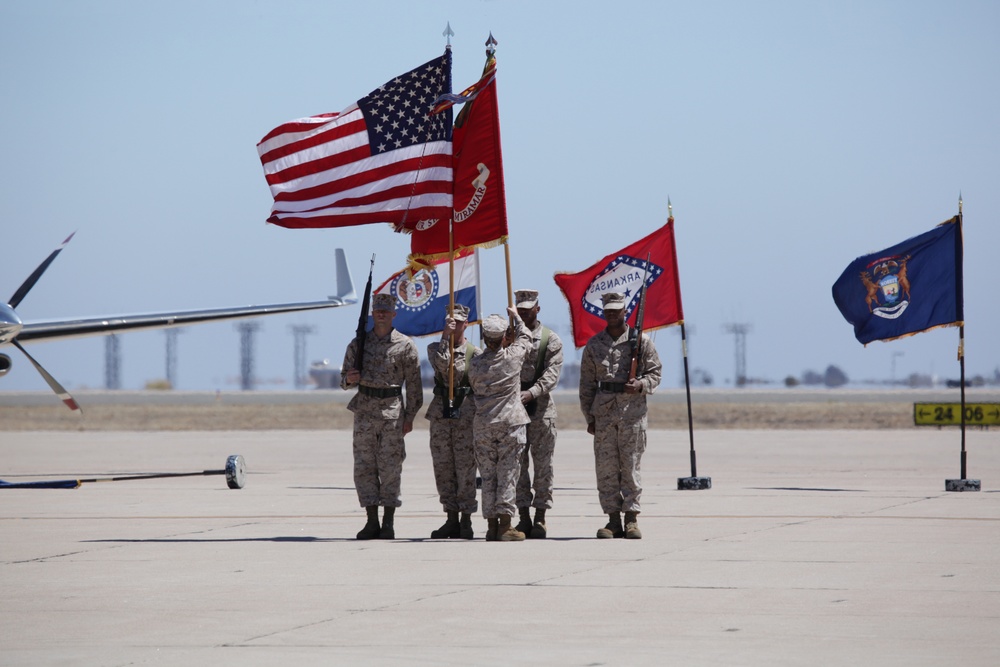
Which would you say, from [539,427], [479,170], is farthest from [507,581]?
[479,170]

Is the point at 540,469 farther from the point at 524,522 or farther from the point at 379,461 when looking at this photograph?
the point at 379,461

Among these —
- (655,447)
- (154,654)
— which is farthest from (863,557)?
(655,447)

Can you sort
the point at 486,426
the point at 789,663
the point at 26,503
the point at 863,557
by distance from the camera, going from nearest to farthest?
the point at 789,663 < the point at 863,557 < the point at 486,426 < the point at 26,503

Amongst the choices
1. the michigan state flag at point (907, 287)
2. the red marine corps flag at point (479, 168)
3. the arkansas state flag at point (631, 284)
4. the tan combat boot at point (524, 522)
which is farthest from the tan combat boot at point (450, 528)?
the michigan state flag at point (907, 287)

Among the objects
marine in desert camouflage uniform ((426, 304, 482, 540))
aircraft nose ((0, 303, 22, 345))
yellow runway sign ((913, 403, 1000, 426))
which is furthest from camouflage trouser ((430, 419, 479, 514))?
yellow runway sign ((913, 403, 1000, 426))

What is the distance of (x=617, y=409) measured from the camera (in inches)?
464

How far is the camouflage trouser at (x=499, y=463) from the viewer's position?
37.5 feet

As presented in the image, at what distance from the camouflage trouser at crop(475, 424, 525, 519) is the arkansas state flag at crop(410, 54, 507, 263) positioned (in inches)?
76.9

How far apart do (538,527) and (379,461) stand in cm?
152

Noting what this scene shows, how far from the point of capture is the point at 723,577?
903 cm

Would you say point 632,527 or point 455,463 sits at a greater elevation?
point 455,463

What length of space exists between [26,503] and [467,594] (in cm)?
953

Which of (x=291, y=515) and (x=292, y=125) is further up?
(x=292, y=125)

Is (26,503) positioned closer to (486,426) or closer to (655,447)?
(486,426)
